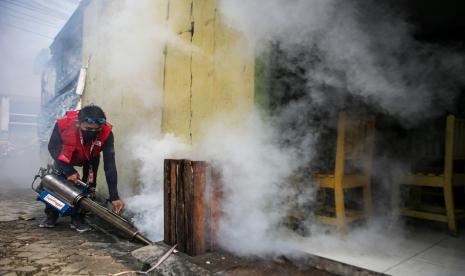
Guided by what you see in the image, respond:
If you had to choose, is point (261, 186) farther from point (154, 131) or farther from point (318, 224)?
point (154, 131)

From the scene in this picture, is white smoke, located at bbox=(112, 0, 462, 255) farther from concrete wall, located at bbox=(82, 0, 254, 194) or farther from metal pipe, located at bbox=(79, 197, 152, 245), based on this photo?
metal pipe, located at bbox=(79, 197, 152, 245)

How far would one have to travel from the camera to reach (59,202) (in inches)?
160

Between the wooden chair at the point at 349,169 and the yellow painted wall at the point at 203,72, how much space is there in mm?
1144

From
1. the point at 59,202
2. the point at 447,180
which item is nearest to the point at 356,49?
the point at 447,180

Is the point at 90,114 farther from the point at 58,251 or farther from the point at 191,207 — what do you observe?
the point at 191,207

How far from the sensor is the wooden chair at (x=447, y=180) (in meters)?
3.35

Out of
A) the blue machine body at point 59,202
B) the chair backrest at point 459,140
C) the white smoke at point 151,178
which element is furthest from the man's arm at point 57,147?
the chair backrest at point 459,140

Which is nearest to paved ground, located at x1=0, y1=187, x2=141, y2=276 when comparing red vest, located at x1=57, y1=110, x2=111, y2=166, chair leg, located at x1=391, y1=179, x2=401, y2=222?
red vest, located at x1=57, y1=110, x2=111, y2=166

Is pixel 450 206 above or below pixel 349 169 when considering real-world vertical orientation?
below

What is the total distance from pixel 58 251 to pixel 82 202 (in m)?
0.72

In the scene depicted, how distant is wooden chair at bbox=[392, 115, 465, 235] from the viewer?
3348 millimetres

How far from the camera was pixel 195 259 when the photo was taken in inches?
110

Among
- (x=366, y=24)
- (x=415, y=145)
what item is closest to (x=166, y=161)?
(x=366, y=24)

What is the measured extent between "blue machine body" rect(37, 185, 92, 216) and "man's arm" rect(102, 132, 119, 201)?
310 millimetres
